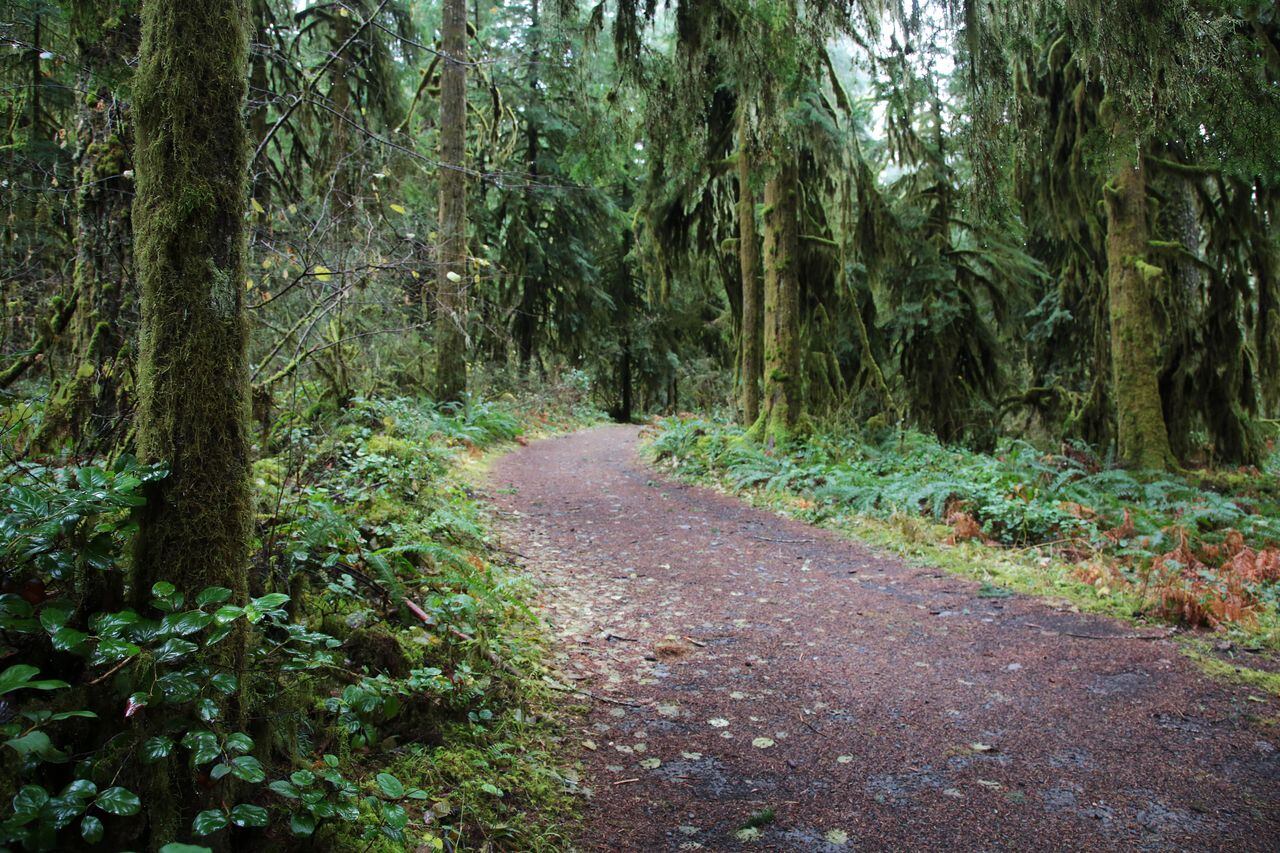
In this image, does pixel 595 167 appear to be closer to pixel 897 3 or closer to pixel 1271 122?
pixel 897 3

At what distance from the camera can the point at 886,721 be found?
335 centimetres

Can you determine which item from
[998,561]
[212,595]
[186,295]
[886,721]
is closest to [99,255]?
[186,295]

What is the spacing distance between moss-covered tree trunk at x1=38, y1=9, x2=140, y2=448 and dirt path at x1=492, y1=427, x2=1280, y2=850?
114 inches

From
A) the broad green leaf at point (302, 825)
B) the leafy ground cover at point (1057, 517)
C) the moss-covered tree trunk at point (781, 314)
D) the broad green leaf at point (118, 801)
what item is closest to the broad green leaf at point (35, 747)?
the broad green leaf at point (118, 801)

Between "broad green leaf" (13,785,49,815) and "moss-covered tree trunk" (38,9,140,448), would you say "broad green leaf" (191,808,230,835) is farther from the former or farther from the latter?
"moss-covered tree trunk" (38,9,140,448)

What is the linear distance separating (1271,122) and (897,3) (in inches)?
130

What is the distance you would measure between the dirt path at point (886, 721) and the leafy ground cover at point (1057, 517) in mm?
667

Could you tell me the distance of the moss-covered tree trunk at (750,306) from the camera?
11273mm

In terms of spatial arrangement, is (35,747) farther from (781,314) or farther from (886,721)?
(781,314)

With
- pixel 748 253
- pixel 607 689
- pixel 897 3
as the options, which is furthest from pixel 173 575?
pixel 748 253

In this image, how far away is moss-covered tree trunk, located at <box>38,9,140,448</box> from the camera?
11.9 feet

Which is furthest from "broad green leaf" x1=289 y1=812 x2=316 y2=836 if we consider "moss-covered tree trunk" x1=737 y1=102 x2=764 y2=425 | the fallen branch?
"moss-covered tree trunk" x1=737 y1=102 x2=764 y2=425

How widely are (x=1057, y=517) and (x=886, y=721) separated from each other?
13.8 ft

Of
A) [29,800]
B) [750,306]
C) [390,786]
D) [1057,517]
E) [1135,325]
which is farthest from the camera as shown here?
[750,306]
